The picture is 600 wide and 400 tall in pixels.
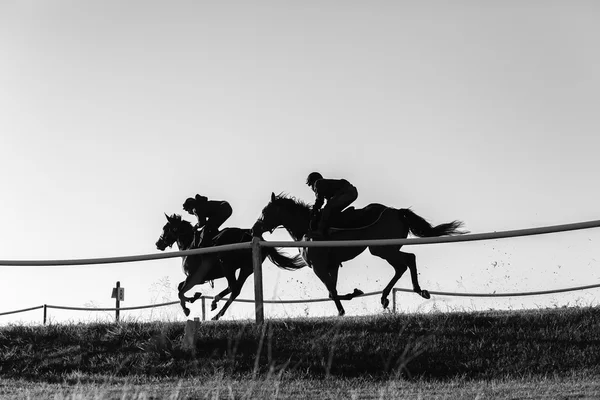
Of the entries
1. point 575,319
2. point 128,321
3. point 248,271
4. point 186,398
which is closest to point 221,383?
point 186,398

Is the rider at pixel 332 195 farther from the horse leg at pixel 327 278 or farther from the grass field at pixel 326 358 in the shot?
the grass field at pixel 326 358

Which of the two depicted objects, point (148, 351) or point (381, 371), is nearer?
Result: point (381, 371)

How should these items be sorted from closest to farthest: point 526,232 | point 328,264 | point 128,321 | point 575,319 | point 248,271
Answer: point 526,232 → point 575,319 → point 128,321 → point 328,264 → point 248,271

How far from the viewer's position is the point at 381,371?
9.27m

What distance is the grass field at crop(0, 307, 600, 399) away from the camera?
856 centimetres

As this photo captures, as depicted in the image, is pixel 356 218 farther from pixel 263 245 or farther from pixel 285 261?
pixel 263 245

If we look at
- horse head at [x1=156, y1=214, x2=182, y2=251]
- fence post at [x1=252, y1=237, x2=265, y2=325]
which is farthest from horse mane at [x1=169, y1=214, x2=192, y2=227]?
fence post at [x1=252, y1=237, x2=265, y2=325]

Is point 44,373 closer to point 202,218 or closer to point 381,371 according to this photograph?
point 381,371

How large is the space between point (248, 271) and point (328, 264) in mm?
1927

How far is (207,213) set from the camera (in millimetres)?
16688

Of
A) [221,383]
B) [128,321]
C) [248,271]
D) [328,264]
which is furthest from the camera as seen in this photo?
[248,271]

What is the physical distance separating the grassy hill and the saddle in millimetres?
4020

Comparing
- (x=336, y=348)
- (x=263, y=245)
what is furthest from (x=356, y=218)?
(x=336, y=348)

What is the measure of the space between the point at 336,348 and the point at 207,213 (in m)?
7.12
